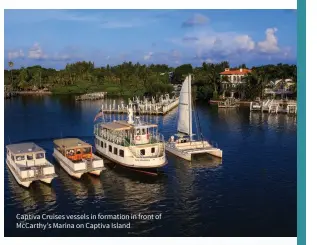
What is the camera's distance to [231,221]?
971 inches

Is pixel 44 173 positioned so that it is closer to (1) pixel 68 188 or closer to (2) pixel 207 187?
(1) pixel 68 188

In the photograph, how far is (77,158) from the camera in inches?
1351

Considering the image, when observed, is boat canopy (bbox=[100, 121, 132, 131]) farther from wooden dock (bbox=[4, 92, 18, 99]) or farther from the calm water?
wooden dock (bbox=[4, 92, 18, 99])

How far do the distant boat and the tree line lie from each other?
66329 millimetres

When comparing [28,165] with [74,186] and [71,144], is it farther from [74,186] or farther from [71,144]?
[71,144]

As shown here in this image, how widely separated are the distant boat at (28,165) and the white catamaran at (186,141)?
13729mm

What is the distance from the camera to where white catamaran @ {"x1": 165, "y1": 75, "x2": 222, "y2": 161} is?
3969cm

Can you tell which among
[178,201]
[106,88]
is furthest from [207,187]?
[106,88]

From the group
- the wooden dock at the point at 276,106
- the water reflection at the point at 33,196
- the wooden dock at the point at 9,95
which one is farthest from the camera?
the wooden dock at the point at 9,95

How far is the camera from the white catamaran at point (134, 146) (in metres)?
34.0

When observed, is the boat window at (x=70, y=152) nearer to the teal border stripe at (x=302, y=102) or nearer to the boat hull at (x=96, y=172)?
the boat hull at (x=96, y=172)

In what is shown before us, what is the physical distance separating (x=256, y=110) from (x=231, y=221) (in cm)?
5562

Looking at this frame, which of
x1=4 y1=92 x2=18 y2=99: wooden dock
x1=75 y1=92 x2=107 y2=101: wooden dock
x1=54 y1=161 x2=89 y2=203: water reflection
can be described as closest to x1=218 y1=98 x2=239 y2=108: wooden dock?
x1=75 y1=92 x2=107 y2=101: wooden dock

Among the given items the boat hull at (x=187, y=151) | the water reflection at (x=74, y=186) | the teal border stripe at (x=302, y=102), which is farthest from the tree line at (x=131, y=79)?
the teal border stripe at (x=302, y=102)
